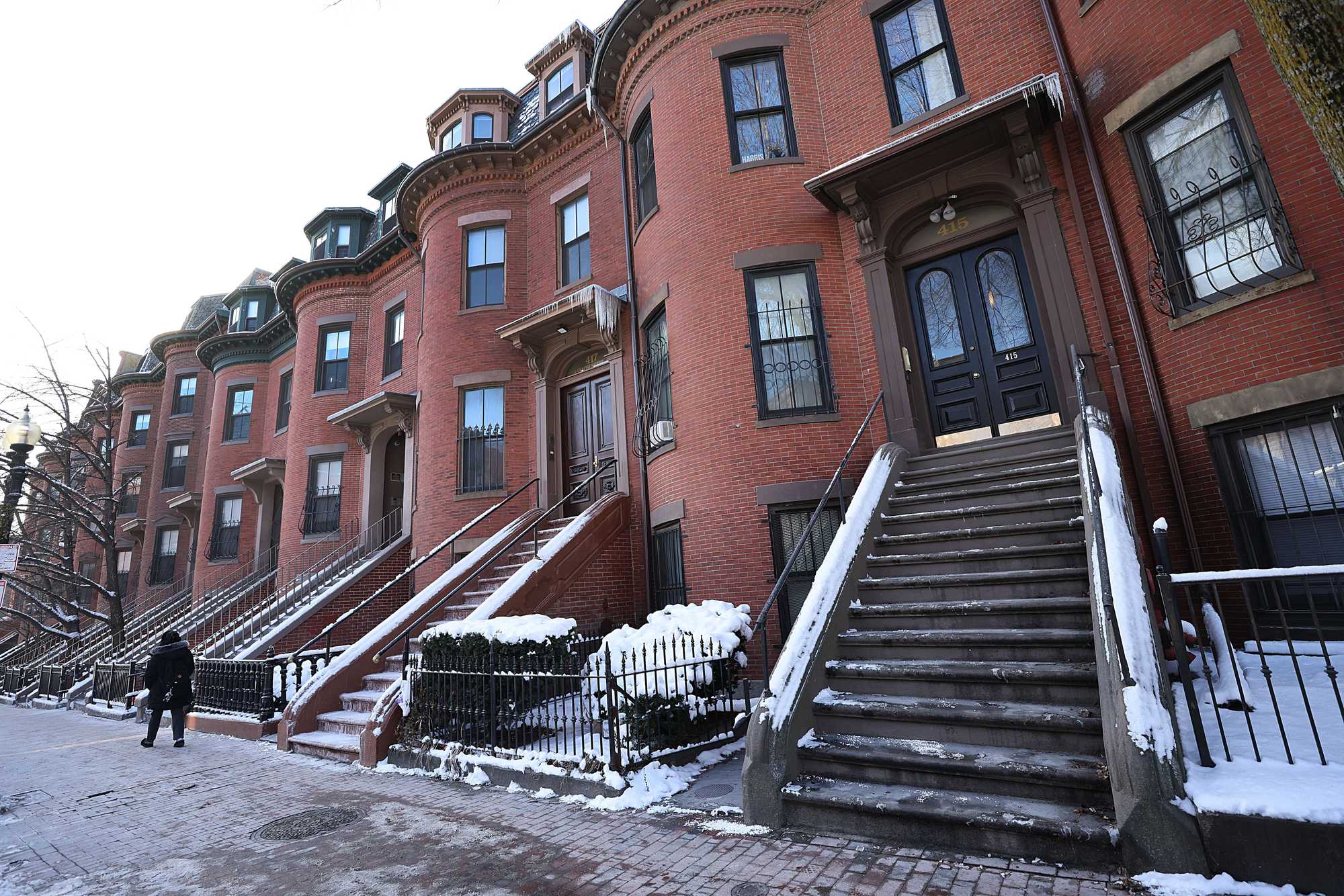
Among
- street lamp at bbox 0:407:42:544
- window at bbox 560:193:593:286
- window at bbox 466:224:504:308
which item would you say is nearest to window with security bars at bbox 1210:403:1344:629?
window at bbox 560:193:593:286

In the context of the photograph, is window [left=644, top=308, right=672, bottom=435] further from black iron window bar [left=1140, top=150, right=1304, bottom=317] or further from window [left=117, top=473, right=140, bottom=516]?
window [left=117, top=473, right=140, bottom=516]

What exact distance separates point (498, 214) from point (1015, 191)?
11.0m

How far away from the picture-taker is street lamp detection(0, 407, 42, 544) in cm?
783

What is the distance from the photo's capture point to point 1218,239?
23.5ft

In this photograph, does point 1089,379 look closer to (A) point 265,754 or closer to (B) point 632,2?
(B) point 632,2

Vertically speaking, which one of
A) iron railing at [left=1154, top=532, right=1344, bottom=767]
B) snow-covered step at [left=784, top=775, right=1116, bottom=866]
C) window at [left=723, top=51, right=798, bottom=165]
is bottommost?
snow-covered step at [left=784, top=775, right=1116, bottom=866]

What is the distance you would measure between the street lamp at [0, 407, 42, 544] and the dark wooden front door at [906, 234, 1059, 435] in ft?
38.4

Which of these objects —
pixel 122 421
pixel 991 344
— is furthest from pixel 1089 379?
pixel 122 421

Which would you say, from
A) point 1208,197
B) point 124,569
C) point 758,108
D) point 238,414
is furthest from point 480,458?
point 124,569

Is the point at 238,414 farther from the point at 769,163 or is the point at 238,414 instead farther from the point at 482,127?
the point at 769,163

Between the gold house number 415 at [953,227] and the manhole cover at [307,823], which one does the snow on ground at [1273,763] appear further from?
the gold house number 415 at [953,227]

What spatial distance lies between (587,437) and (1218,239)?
1025cm

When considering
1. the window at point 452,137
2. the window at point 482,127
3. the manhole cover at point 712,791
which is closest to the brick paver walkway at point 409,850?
the manhole cover at point 712,791

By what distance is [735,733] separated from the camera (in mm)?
7125
